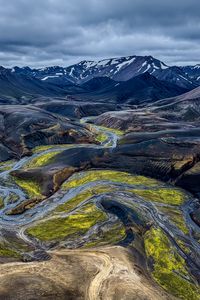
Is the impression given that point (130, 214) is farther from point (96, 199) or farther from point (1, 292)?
point (1, 292)

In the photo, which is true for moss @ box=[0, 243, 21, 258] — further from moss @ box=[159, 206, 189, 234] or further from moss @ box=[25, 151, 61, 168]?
moss @ box=[25, 151, 61, 168]

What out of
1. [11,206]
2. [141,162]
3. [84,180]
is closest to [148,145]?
[141,162]

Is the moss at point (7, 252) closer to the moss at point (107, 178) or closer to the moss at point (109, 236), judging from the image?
the moss at point (109, 236)

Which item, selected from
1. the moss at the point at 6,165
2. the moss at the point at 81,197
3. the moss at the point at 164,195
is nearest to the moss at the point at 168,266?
the moss at the point at 164,195

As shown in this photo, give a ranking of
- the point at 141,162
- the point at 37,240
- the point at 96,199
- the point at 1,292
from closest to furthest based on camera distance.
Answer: the point at 1,292
the point at 37,240
the point at 96,199
the point at 141,162

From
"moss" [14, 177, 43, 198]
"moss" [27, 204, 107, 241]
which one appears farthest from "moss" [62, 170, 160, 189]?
"moss" [27, 204, 107, 241]

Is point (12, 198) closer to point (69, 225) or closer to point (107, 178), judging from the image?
point (107, 178)

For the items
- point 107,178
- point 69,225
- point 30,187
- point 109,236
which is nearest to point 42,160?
point 30,187
